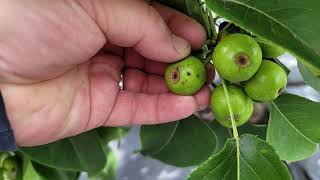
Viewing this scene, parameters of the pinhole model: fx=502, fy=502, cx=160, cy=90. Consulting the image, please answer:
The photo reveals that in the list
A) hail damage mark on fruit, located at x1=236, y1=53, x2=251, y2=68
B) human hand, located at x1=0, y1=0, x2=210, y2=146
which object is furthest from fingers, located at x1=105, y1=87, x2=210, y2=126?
hail damage mark on fruit, located at x1=236, y1=53, x2=251, y2=68

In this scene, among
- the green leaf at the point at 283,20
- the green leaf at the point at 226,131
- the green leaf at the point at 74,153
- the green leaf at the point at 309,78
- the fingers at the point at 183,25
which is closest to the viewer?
the green leaf at the point at 283,20

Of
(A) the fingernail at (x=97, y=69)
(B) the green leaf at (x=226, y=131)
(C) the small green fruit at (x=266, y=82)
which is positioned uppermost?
(C) the small green fruit at (x=266, y=82)

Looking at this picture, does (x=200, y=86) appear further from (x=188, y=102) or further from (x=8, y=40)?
(x=8, y=40)

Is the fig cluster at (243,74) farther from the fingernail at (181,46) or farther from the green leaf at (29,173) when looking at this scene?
the green leaf at (29,173)

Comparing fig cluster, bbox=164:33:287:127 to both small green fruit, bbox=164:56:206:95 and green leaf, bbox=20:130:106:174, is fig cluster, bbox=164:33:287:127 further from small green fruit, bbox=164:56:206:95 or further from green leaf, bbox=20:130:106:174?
green leaf, bbox=20:130:106:174

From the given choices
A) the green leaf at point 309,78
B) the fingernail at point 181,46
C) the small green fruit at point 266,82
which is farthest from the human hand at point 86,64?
the green leaf at point 309,78

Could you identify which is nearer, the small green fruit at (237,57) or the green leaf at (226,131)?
the small green fruit at (237,57)
